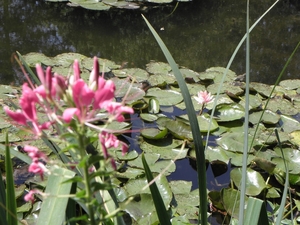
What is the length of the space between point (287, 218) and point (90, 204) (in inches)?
52.4

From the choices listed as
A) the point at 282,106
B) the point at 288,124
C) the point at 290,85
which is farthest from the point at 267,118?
the point at 290,85

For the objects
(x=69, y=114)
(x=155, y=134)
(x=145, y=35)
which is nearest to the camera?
(x=69, y=114)

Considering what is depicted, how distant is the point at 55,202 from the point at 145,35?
3.02 m

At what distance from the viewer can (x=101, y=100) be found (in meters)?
0.43

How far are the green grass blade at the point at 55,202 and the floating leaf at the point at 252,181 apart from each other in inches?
41.7

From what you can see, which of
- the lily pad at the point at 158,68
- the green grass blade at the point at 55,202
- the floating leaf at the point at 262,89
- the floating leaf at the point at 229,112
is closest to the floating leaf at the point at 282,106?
the floating leaf at the point at 262,89

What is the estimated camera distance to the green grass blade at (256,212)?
0.69 m

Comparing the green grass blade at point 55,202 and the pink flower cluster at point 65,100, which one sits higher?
the pink flower cluster at point 65,100

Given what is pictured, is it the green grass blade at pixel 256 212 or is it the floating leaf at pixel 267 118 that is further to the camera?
the floating leaf at pixel 267 118

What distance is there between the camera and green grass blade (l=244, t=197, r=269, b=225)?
0.69 metres

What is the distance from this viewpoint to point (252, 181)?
166 cm

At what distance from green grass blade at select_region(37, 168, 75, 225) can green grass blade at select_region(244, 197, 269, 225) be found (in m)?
0.32

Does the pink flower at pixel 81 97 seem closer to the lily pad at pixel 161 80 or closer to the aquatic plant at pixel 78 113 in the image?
the aquatic plant at pixel 78 113

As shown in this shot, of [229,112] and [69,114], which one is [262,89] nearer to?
[229,112]
